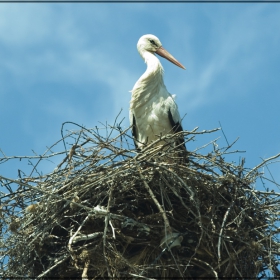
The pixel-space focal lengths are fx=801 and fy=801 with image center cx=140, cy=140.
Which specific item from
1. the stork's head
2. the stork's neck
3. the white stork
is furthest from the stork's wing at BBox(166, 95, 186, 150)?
the stork's head

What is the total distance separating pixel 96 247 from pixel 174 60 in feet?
9.19

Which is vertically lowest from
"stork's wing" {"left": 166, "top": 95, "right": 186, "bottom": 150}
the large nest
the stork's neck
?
the large nest

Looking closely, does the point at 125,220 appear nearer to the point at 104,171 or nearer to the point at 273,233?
the point at 104,171

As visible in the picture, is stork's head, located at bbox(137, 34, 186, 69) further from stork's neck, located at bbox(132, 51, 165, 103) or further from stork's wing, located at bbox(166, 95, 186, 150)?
stork's wing, located at bbox(166, 95, 186, 150)

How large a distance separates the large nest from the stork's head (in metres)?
1.99

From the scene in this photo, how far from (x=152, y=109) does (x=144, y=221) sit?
1559 mm

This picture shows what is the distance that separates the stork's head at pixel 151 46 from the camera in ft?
24.1

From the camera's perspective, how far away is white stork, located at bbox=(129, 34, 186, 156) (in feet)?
21.7

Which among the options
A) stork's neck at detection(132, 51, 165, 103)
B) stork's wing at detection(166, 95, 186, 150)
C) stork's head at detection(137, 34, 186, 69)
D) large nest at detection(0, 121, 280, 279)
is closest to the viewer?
large nest at detection(0, 121, 280, 279)

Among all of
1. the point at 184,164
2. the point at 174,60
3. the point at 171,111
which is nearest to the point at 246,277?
the point at 184,164

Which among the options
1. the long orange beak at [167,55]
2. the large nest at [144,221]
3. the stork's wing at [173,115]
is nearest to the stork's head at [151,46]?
the long orange beak at [167,55]

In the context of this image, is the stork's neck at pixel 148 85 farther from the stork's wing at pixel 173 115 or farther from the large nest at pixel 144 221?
the large nest at pixel 144 221

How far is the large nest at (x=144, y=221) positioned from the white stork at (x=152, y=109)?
1088 millimetres

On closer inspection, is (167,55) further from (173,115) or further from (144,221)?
(144,221)
